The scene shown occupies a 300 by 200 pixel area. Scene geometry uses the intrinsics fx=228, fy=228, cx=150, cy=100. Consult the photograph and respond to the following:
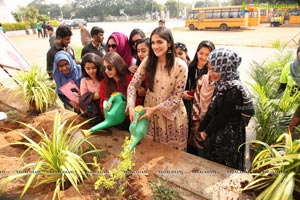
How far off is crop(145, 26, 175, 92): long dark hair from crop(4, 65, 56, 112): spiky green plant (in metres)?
1.66

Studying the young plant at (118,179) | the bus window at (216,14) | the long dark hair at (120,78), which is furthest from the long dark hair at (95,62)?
the bus window at (216,14)

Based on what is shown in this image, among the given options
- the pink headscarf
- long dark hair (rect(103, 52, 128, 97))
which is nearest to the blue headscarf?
the pink headscarf

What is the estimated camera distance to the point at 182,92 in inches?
80.8

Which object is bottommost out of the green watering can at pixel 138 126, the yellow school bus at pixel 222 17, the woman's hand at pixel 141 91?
the green watering can at pixel 138 126

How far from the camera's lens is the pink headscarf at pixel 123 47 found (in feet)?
9.32

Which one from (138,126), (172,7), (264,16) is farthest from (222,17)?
(172,7)

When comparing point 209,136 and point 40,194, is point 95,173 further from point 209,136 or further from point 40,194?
point 209,136

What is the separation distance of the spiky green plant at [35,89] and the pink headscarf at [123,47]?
3.82 feet

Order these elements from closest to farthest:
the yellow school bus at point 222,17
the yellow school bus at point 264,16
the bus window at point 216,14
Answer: the yellow school bus at point 222,17 < the bus window at point 216,14 < the yellow school bus at point 264,16

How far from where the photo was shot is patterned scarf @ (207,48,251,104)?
1710 mm

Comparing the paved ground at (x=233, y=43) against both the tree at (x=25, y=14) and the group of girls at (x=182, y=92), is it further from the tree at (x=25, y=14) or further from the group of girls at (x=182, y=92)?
the tree at (x=25, y=14)

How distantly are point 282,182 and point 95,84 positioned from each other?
200 cm

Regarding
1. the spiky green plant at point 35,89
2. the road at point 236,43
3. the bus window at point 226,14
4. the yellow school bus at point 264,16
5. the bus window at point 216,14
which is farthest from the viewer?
the yellow school bus at point 264,16

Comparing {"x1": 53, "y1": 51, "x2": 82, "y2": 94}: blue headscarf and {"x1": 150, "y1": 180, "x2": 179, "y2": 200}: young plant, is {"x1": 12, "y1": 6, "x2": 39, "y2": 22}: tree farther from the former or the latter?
{"x1": 150, "y1": 180, "x2": 179, "y2": 200}: young plant
